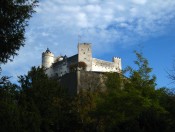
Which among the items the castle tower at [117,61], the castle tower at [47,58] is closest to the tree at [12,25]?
the castle tower at [47,58]

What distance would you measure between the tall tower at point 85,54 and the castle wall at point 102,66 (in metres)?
2.15

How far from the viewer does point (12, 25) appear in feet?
59.9

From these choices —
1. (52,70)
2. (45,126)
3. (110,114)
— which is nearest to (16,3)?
(110,114)

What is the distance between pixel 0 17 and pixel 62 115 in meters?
23.7

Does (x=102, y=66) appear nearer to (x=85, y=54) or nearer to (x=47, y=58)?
(x=85, y=54)

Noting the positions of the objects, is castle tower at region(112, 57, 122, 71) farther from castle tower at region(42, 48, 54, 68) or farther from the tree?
the tree

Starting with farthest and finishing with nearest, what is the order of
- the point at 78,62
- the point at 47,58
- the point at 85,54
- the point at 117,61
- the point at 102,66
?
the point at 117,61 < the point at 47,58 < the point at 102,66 < the point at 85,54 < the point at 78,62

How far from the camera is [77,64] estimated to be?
4375 inches

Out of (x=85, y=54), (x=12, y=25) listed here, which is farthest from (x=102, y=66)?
(x=12, y=25)

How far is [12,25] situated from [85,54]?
337ft

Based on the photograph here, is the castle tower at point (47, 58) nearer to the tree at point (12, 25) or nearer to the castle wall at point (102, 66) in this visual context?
the castle wall at point (102, 66)

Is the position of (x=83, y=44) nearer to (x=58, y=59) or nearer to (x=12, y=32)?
(x=58, y=59)

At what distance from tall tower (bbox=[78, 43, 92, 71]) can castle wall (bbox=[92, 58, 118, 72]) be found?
2.15m

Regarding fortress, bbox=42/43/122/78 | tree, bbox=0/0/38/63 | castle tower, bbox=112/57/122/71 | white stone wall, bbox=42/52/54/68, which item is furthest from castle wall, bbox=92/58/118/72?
tree, bbox=0/0/38/63
